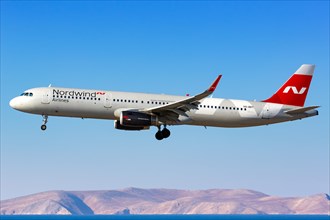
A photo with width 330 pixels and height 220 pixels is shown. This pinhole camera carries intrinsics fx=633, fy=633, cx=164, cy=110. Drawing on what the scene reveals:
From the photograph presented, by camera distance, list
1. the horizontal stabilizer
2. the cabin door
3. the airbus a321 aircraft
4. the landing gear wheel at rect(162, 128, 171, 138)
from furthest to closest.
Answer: the landing gear wheel at rect(162, 128, 171, 138) → the horizontal stabilizer → the cabin door → the airbus a321 aircraft

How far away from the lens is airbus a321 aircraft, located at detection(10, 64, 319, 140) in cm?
6525

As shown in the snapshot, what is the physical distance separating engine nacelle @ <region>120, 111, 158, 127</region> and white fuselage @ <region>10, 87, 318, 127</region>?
142 centimetres

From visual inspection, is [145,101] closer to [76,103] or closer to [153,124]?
[153,124]

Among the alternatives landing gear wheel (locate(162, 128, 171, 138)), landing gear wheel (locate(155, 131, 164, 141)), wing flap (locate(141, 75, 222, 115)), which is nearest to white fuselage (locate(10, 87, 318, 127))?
wing flap (locate(141, 75, 222, 115))

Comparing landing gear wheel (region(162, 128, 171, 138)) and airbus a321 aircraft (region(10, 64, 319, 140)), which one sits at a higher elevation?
airbus a321 aircraft (region(10, 64, 319, 140))

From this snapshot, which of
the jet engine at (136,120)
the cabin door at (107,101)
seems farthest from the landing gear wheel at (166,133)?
the cabin door at (107,101)

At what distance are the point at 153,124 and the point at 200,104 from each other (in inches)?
234

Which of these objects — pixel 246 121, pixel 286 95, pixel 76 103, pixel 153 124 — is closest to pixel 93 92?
pixel 76 103

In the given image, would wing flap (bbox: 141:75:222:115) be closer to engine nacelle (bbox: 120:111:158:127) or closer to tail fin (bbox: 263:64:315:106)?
engine nacelle (bbox: 120:111:158:127)

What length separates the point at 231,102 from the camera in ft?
235

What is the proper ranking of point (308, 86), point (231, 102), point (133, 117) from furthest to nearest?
point (308, 86), point (231, 102), point (133, 117)

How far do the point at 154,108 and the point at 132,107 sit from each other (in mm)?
2874

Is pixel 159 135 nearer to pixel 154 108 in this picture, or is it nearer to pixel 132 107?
pixel 132 107

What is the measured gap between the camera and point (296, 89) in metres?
76.6
